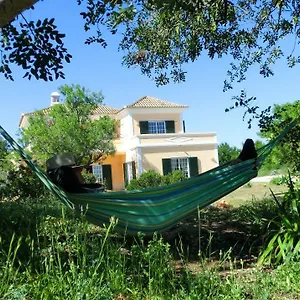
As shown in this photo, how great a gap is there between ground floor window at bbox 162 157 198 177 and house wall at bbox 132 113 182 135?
4.89 ft

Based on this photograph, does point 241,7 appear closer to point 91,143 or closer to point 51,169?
point 51,169

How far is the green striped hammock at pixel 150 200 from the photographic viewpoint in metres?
2.84

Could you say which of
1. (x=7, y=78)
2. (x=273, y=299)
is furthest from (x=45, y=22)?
(x=273, y=299)

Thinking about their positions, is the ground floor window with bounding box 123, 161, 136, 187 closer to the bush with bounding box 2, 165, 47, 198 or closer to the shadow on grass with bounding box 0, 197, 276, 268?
the bush with bounding box 2, 165, 47, 198

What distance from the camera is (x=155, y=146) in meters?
19.7

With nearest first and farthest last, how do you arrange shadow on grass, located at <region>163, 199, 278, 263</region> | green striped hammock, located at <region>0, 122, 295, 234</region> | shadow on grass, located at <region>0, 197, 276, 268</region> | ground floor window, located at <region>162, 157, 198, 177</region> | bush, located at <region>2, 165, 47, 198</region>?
green striped hammock, located at <region>0, 122, 295, 234</region>
shadow on grass, located at <region>0, 197, 276, 268</region>
shadow on grass, located at <region>163, 199, 278, 263</region>
bush, located at <region>2, 165, 47, 198</region>
ground floor window, located at <region>162, 157, 198, 177</region>

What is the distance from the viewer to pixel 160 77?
6.41 meters

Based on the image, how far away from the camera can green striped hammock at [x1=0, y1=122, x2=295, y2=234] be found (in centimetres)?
284

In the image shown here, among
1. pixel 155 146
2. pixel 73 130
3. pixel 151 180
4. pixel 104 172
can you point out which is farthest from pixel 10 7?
pixel 104 172

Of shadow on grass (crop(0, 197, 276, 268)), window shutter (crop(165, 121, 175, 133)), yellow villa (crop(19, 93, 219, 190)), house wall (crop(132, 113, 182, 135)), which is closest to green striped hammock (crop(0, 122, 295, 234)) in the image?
shadow on grass (crop(0, 197, 276, 268))

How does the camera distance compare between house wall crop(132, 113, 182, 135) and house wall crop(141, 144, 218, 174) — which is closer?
house wall crop(141, 144, 218, 174)

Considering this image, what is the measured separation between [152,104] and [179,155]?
8.74ft

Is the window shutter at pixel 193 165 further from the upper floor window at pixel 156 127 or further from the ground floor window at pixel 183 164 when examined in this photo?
the upper floor window at pixel 156 127

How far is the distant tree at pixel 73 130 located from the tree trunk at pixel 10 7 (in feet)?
48.1
